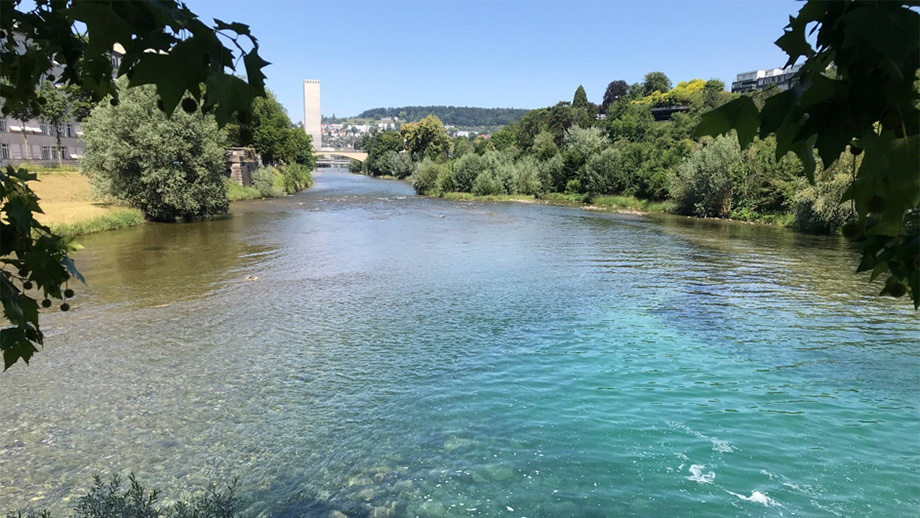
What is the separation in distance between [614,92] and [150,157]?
566 ft

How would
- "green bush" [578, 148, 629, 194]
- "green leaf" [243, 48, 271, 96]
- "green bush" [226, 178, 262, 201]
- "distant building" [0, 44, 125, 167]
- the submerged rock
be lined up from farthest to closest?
"green bush" [578, 148, 629, 194], "distant building" [0, 44, 125, 167], "green bush" [226, 178, 262, 201], the submerged rock, "green leaf" [243, 48, 271, 96]

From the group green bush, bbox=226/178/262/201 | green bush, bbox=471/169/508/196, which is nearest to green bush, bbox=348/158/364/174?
green bush, bbox=471/169/508/196

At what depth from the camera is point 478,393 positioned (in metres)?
11.3

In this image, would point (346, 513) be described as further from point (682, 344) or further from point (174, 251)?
point (174, 251)

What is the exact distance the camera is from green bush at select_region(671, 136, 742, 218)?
48156 mm

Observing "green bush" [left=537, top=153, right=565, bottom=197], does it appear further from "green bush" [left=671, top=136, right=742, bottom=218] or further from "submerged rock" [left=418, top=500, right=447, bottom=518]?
"submerged rock" [left=418, top=500, right=447, bottom=518]

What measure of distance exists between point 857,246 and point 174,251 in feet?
103

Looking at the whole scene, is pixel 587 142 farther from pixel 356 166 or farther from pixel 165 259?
pixel 356 166

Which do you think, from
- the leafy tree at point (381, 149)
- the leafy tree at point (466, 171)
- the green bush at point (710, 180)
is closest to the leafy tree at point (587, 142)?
the leafy tree at point (466, 171)

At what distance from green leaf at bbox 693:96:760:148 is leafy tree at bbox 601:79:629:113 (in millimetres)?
190599

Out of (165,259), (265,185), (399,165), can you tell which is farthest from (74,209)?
(399,165)

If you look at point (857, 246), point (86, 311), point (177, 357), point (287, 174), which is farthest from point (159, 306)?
point (287, 174)

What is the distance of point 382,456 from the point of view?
8773 mm

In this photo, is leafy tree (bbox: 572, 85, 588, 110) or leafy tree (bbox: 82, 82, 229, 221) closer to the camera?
leafy tree (bbox: 82, 82, 229, 221)
